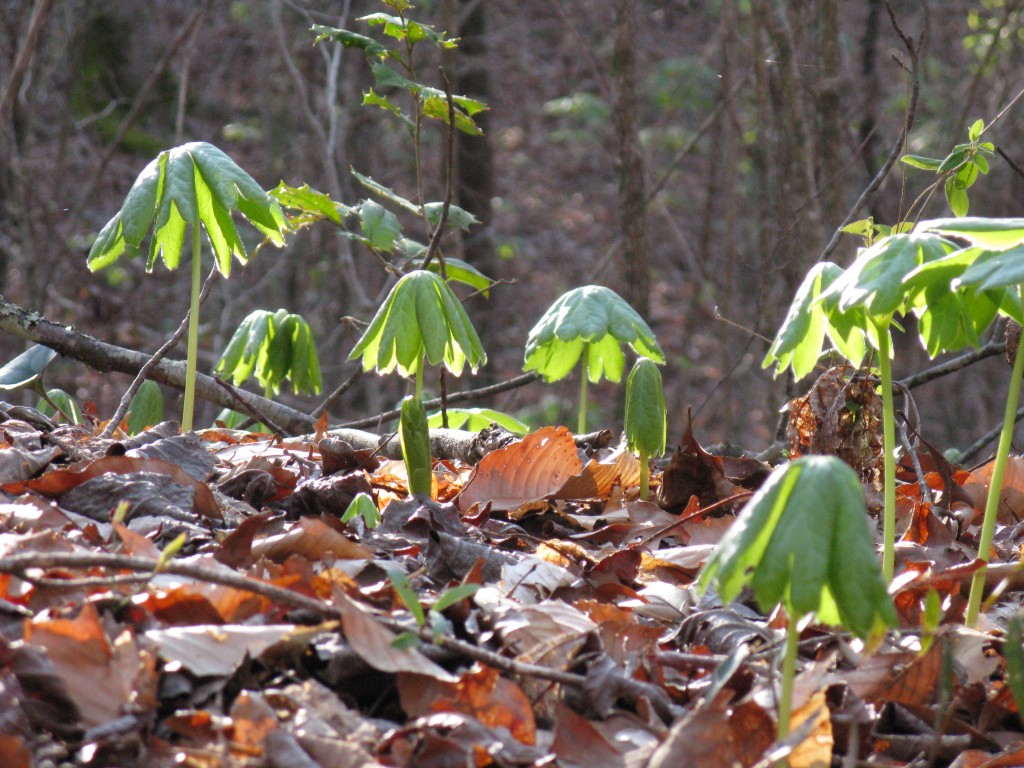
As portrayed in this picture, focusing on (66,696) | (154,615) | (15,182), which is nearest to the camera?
(66,696)

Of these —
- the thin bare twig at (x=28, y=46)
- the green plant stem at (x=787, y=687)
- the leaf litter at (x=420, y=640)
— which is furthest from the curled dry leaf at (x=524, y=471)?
the thin bare twig at (x=28, y=46)

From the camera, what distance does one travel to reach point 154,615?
1.30m

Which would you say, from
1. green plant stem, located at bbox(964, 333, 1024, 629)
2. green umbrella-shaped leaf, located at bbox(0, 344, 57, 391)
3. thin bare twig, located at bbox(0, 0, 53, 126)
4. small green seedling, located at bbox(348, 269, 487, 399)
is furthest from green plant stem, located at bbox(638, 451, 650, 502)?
thin bare twig, located at bbox(0, 0, 53, 126)

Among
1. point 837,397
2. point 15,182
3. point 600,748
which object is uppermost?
point 15,182

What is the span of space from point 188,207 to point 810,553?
1391mm

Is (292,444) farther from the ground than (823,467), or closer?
closer

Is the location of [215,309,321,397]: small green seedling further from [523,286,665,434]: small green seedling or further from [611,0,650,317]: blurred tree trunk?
[611,0,650,317]: blurred tree trunk

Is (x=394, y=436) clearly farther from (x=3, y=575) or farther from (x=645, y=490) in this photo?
(x=3, y=575)

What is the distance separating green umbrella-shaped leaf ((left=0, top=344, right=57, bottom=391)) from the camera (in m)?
2.34

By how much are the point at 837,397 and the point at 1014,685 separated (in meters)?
0.89

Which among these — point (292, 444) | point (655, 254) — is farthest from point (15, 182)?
point (655, 254)

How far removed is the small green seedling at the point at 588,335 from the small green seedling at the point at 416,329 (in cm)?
19

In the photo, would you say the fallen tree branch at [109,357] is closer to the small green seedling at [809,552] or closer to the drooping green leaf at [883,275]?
the drooping green leaf at [883,275]

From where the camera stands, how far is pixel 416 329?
1984 mm
